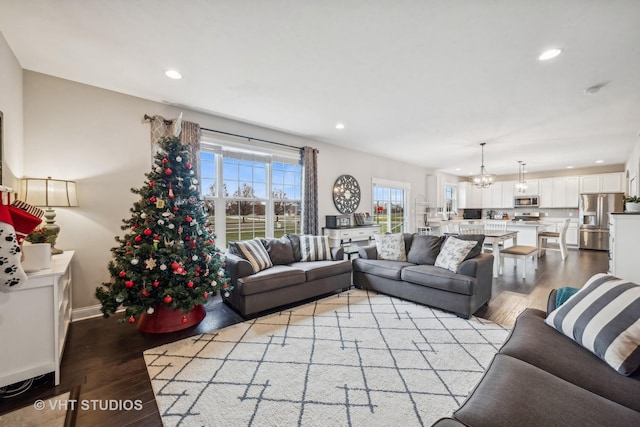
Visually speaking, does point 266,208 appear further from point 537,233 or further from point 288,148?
point 537,233

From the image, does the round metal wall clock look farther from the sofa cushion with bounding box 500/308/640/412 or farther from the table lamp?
the sofa cushion with bounding box 500/308/640/412

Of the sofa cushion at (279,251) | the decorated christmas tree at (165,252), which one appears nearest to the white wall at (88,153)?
the decorated christmas tree at (165,252)

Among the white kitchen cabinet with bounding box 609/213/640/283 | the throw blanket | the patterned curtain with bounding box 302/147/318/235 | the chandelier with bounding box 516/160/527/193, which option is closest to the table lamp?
the patterned curtain with bounding box 302/147/318/235

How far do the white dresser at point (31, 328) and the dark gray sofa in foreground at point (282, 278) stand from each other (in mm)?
1479

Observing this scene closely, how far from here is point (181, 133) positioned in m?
3.52

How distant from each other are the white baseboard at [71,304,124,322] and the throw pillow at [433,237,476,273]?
4200 mm

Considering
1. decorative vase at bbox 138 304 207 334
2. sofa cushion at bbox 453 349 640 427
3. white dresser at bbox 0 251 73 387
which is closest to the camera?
sofa cushion at bbox 453 349 640 427

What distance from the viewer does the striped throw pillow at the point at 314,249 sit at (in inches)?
153

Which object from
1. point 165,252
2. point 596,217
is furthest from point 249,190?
point 596,217

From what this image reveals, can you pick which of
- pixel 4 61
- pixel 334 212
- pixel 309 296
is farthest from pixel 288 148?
pixel 4 61

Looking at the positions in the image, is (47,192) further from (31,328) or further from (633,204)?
(633,204)

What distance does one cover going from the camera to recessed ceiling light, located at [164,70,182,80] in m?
2.67

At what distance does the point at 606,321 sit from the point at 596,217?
8983mm

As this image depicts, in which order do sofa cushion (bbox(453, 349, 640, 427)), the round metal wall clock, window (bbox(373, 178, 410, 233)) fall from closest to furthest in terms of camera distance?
sofa cushion (bbox(453, 349, 640, 427))
the round metal wall clock
window (bbox(373, 178, 410, 233))
